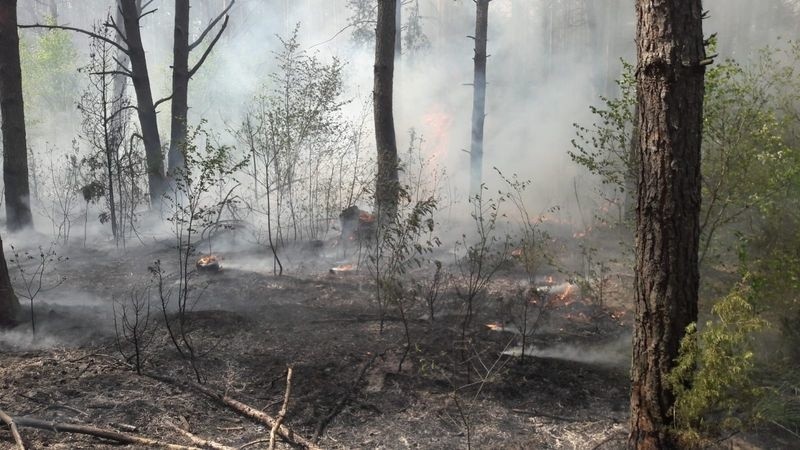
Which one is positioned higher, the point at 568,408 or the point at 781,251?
the point at 781,251

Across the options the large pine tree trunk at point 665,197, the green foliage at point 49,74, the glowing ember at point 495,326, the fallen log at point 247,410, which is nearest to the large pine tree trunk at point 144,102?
the fallen log at point 247,410

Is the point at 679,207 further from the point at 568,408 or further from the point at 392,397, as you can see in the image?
the point at 392,397

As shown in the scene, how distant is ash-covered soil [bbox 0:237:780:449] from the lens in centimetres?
419

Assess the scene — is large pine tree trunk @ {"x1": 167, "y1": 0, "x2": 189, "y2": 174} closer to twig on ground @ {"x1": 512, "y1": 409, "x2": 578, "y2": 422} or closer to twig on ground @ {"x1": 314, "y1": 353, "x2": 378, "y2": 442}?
twig on ground @ {"x1": 314, "y1": 353, "x2": 378, "y2": 442}

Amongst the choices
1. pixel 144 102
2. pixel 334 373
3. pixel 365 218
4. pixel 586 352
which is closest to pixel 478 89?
pixel 365 218

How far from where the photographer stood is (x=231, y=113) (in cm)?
2694

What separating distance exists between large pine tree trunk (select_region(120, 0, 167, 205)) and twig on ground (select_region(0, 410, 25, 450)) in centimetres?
748

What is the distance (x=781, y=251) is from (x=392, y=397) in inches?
124

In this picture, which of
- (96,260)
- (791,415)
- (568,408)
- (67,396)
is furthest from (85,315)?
(791,415)

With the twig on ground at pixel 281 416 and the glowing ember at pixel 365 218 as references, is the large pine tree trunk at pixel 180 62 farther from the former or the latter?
the twig on ground at pixel 281 416

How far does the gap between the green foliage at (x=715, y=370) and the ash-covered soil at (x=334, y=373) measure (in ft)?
2.89

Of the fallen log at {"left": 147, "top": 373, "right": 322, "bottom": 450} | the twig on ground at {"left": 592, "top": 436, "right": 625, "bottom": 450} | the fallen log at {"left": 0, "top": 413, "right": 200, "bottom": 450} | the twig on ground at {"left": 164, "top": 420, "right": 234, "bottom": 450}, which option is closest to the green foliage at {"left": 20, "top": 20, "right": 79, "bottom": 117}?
the fallen log at {"left": 147, "top": 373, "right": 322, "bottom": 450}

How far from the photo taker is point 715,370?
3.14 m

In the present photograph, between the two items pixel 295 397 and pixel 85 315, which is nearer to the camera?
pixel 295 397
